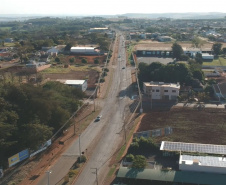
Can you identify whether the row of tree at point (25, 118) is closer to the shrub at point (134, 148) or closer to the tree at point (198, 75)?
the shrub at point (134, 148)

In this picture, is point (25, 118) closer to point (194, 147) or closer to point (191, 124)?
point (194, 147)

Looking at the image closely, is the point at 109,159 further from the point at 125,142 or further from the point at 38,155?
the point at 38,155

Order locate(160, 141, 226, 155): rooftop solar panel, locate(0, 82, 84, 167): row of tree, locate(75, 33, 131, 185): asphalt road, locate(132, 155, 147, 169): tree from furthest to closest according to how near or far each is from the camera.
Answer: locate(160, 141, 226, 155): rooftop solar panel
locate(75, 33, 131, 185): asphalt road
locate(0, 82, 84, 167): row of tree
locate(132, 155, 147, 169): tree

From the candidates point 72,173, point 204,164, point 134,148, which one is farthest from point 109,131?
point 204,164

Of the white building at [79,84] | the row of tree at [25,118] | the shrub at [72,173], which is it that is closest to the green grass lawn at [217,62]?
the white building at [79,84]

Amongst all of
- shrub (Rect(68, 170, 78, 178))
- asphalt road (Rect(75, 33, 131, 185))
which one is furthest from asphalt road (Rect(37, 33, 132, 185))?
shrub (Rect(68, 170, 78, 178))

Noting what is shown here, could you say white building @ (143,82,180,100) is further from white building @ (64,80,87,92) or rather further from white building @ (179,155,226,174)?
white building @ (179,155,226,174)

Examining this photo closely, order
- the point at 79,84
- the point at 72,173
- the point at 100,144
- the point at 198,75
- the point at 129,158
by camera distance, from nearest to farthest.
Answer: the point at 72,173 < the point at 129,158 < the point at 100,144 < the point at 79,84 < the point at 198,75
